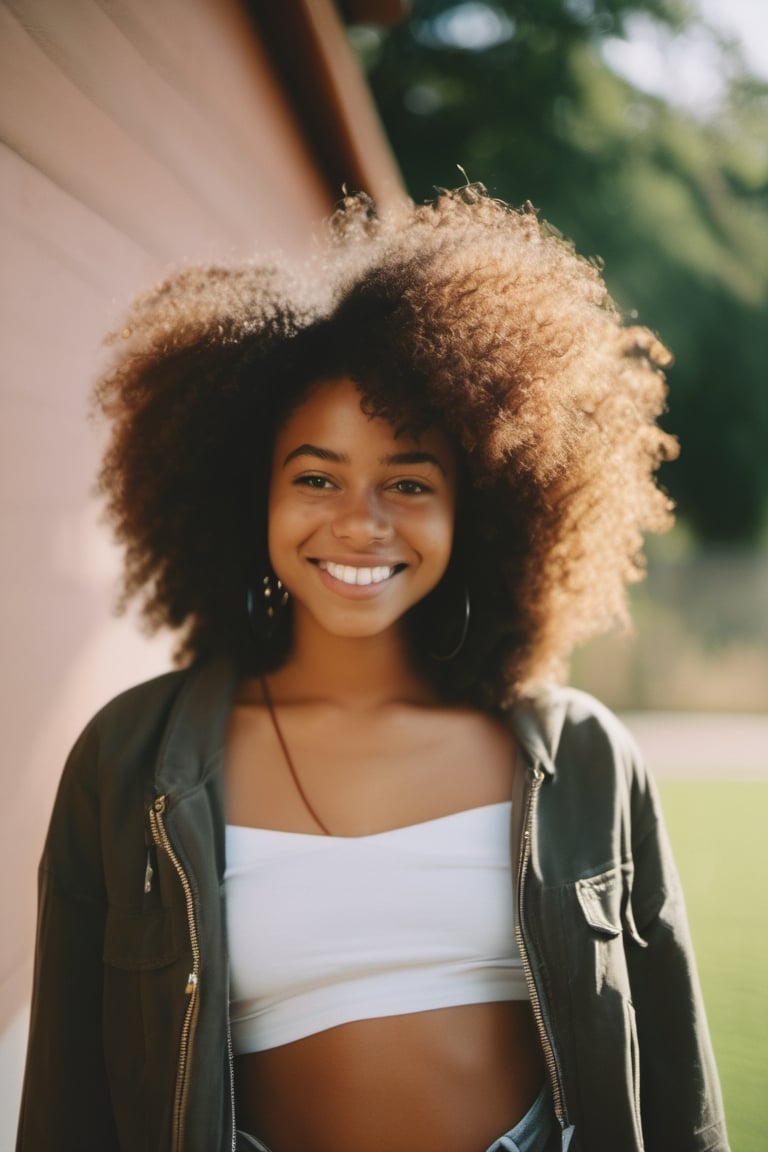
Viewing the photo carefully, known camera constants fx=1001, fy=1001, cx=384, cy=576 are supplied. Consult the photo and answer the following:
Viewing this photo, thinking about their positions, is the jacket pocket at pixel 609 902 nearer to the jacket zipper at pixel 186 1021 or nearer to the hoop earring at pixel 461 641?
the hoop earring at pixel 461 641

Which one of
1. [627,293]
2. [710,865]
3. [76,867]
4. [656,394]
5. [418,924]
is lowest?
[710,865]

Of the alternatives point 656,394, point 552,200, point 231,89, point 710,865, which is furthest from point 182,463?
point 552,200

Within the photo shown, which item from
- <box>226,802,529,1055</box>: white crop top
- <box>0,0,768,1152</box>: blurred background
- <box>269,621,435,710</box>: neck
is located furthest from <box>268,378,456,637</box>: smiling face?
<box>0,0,768,1152</box>: blurred background

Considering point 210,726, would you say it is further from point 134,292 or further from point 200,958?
point 134,292

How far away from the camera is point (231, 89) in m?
3.70

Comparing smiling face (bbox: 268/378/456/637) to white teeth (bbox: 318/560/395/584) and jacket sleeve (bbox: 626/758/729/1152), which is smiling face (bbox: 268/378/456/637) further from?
jacket sleeve (bbox: 626/758/729/1152)

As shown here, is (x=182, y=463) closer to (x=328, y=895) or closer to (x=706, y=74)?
(x=328, y=895)

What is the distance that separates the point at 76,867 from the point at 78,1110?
1.43 ft

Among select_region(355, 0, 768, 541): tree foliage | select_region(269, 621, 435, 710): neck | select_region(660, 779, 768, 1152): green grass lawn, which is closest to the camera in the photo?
select_region(269, 621, 435, 710): neck

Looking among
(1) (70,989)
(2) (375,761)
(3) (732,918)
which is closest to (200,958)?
(1) (70,989)

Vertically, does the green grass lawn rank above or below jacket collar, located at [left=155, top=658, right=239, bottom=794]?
below

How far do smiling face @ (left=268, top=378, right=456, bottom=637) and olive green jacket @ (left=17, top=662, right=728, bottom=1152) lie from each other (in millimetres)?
338

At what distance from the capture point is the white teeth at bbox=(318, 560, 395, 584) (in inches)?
75.8

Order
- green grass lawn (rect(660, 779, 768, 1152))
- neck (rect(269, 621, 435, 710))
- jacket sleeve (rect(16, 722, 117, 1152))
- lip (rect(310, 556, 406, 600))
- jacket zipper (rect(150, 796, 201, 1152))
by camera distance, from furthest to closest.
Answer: green grass lawn (rect(660, 779, 768, 1152))
neck (rect(269, 621, 435, 710))
lip (rect(310, 556, 406, 600))
jacket sleeve (rect(16, 722, 117, 1152))
jacket zipper (rect(150, 796, 201, 1152))
